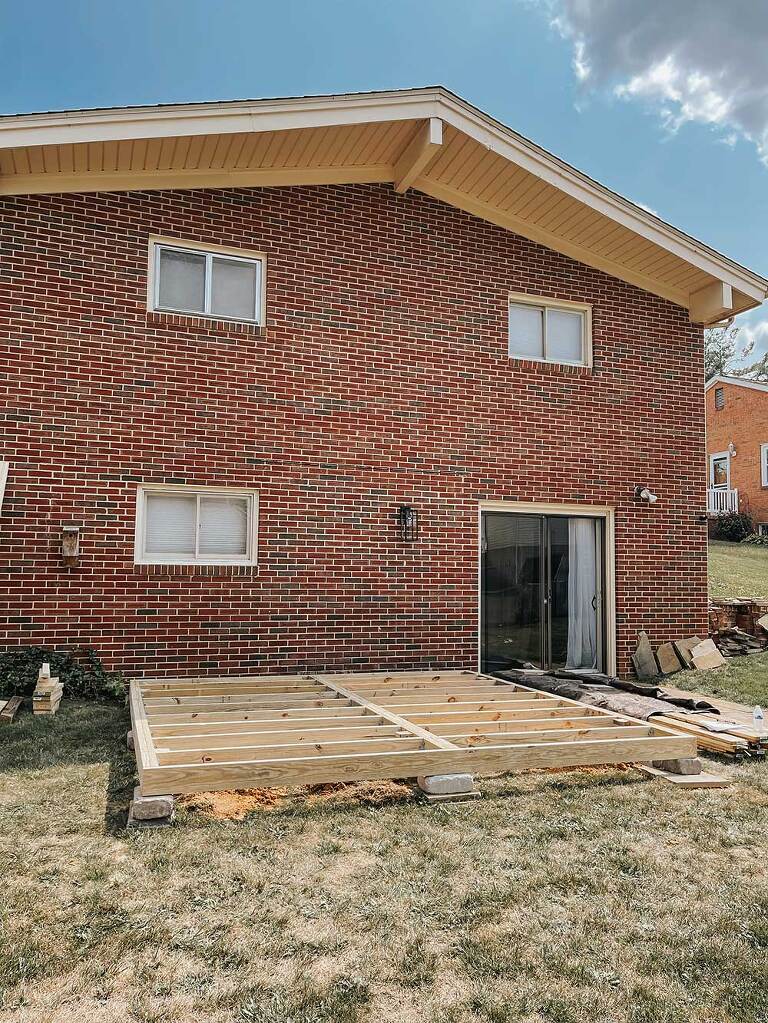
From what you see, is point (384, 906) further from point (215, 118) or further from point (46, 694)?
point (215, 118)

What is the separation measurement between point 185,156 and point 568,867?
320 inches

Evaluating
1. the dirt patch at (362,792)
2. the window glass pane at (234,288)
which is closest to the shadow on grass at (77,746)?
the dirt patch at (362,792)

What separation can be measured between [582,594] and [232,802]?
684cm

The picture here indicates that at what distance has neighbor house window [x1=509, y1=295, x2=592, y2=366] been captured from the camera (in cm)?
1085

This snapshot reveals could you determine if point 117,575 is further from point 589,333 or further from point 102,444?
point 589,333

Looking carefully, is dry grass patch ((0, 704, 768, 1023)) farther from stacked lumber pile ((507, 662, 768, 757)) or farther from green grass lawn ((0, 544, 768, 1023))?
stacked lumber pile ((507, 662, 768, 757))

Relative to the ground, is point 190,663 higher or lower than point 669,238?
lower

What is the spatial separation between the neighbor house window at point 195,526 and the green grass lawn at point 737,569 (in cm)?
980

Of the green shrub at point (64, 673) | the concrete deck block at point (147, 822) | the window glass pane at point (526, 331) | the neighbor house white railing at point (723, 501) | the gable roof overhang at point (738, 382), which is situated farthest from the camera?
the gable roof overhang at point (738, 382)

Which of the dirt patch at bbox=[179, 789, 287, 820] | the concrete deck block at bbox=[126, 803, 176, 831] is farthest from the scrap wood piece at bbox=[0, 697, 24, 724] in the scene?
the concrete deck block at bbox=[126, 803, 176, 831]

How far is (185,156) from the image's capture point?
8.77 meters

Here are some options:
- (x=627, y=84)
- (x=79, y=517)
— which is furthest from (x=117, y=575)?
(x=627, y=84)

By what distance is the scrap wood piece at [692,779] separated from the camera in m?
5.93

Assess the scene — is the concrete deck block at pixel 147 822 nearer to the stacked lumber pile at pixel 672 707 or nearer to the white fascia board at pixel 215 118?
the stacked lumber pile at pixel 672 707
